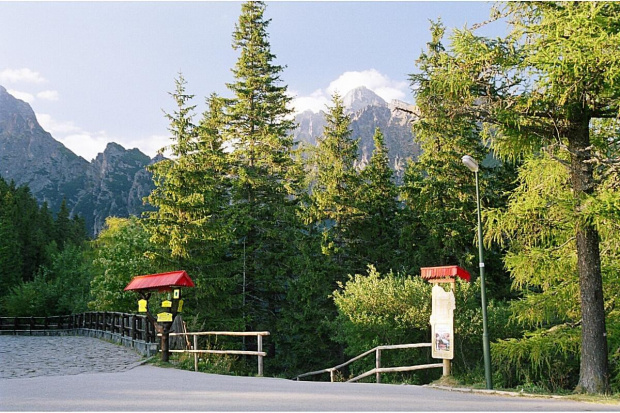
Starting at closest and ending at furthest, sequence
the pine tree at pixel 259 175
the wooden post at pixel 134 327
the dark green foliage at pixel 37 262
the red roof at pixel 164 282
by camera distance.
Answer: the red roof at pixel 164 282 < the wooden post at pixel 134 327 < the pine tree at pixel 259 175 < the dark green foliage at pixel 37 262

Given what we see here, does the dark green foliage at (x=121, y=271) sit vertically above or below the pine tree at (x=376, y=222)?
below

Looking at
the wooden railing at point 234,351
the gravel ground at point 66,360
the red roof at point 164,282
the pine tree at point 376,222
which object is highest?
the pine tree at point 376,222

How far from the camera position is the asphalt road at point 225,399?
7383 mm

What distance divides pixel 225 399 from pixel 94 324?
2214 centimetres

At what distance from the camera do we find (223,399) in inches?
321

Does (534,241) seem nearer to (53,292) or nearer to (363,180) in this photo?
(363,180)

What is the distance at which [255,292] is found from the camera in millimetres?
32562

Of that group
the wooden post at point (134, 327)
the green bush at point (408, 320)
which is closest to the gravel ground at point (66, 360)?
the wooden post at point (134, 327)

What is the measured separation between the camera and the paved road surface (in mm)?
7391

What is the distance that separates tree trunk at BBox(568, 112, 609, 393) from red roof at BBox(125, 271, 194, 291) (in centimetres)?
1089

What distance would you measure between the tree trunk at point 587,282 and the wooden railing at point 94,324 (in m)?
13.3

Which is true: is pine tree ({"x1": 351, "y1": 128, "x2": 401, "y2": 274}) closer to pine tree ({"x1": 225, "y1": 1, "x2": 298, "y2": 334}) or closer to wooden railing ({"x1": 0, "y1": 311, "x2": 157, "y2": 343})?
pine tree ({"x1": 225, "y1": 1, "x2": 298, "y2": 334})

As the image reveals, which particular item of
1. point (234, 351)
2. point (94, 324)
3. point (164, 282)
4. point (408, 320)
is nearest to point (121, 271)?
point (94, 324)

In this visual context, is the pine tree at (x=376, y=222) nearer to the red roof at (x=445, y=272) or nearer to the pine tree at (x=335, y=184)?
the pine tree at (x=335, y=184)
